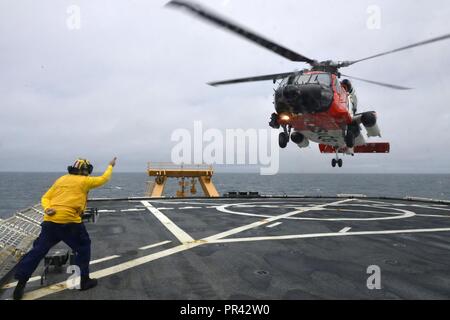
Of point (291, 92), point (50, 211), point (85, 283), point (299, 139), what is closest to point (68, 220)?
point (50, 211)

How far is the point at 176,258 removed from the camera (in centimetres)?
761

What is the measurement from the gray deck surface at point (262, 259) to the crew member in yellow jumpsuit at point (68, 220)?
1.90ft

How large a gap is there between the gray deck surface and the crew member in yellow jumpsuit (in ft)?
1.90

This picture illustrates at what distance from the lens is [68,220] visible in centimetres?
552

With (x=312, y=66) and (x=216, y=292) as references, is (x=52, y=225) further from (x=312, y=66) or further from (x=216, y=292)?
(x=312, y=66)

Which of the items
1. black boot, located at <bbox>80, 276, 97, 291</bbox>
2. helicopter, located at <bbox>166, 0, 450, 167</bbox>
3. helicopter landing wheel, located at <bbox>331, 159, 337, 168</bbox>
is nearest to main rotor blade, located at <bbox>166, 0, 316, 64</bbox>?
helicopter, located at <bbox>166, 0, 450, 167</bbox>

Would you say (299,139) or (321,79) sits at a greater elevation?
(321,79)

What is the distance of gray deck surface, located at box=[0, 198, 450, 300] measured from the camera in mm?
5613

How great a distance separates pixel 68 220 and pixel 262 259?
4454 millimetres

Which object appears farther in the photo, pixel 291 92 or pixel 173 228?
pixel 291 92

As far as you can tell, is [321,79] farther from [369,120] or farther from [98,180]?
[98,180]
